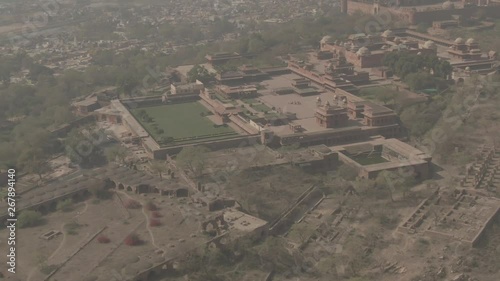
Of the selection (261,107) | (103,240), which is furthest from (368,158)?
(103,240)

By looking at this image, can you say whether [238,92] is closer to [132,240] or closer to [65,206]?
[65,206]

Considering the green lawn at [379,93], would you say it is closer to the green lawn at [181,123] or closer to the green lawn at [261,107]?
the green lawn at [261,107]

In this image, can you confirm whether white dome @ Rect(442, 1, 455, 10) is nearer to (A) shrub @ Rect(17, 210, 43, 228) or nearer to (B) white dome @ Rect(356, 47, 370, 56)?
(B) white dome @ Rect(356, 47, 370, 56)

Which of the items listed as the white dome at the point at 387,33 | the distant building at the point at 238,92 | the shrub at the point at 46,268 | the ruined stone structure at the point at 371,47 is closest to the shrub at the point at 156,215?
the shrub at the point at 46,268

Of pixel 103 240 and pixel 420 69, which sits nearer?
pixel 103 240

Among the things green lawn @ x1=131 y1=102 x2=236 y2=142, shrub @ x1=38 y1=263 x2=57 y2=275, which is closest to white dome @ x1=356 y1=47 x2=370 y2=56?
green lawn @ x1=131 y1=102 x2=236 y2=142
